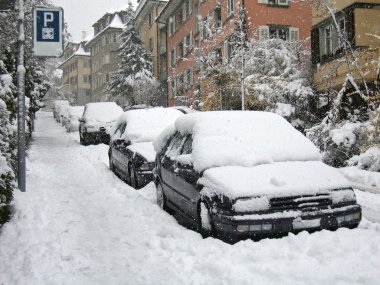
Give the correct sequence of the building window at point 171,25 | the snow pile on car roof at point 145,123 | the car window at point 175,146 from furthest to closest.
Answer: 1. the building window at point 171,25
2. the snow pile on car roof at point 145,123
3. the car window at point 175,146

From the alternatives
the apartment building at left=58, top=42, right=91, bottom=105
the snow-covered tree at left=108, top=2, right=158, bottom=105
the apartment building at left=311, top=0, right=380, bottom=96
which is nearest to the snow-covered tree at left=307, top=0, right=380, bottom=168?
the apartment building at left=311, top=0, right=380, bottom=96

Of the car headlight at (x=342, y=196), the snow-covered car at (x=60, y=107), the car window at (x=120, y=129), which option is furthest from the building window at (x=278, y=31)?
the snow-covered car at (x=60, y=107)

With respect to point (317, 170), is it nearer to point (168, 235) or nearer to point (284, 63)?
point (168, 235)

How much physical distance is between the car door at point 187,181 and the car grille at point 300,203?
3.64 feet

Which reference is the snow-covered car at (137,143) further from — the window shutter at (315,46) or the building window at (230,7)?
the building window at (230,7)

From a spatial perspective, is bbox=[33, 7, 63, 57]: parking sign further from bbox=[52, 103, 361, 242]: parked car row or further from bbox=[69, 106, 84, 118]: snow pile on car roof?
bbox=[69, 106, 84, 118]: snow pile on car roof

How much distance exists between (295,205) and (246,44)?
47.1ft

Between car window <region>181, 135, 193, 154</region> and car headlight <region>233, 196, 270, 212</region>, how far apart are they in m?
1.67

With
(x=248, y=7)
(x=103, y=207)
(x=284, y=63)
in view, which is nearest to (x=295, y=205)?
(x=103, y=207)

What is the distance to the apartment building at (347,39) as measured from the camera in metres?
14.6

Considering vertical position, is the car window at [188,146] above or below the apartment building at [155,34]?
below

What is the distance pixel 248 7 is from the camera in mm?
22875

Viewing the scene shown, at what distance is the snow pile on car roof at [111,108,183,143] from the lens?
11.2m

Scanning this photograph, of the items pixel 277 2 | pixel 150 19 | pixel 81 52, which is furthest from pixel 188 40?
pixel 81 52
